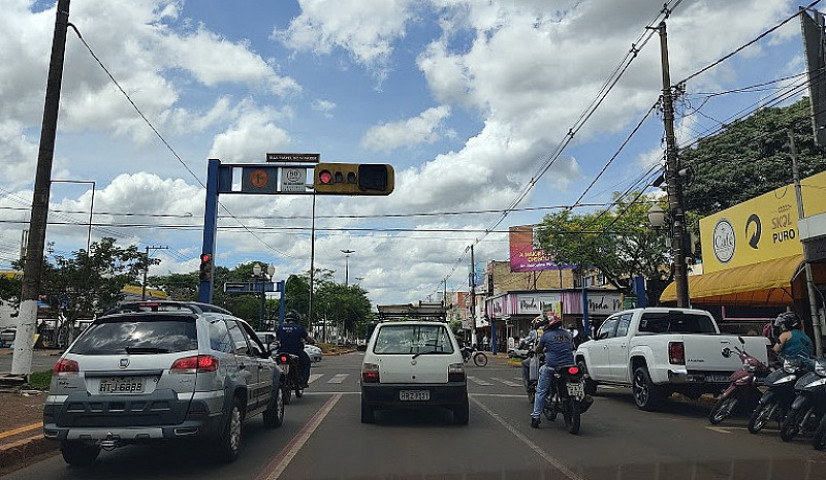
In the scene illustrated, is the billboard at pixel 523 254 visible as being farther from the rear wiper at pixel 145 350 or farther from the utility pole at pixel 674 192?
the rear wiper at pixel 145 350

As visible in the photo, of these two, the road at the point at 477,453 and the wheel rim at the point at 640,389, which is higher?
the wheel rim at the point at 640,389

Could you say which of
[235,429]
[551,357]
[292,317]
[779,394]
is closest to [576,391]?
[551,357]

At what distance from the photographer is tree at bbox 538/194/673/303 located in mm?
35031

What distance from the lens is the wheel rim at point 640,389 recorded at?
1238 cm

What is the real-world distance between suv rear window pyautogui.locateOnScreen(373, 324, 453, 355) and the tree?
25.1m

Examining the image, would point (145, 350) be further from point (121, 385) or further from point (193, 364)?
point (193, 364)

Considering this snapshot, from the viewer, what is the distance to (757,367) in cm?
1011

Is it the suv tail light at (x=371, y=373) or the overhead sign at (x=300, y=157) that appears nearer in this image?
the suv tail light at (x=371, y=373)

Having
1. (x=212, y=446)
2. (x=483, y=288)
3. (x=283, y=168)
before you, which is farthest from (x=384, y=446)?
(x=483, y=288)

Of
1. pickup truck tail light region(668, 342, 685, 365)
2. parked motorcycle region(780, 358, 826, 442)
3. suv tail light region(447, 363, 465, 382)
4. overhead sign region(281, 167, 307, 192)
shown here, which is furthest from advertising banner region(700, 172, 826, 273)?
overhead sign region(281, 167, 307, 192)

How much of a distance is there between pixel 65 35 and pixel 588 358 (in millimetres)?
12935

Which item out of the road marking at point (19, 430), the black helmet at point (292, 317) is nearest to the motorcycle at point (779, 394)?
the black helmet at point (292, 317)

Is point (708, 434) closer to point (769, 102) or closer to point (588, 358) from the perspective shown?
point (588, 358)

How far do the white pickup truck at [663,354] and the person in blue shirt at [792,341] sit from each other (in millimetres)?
1789
